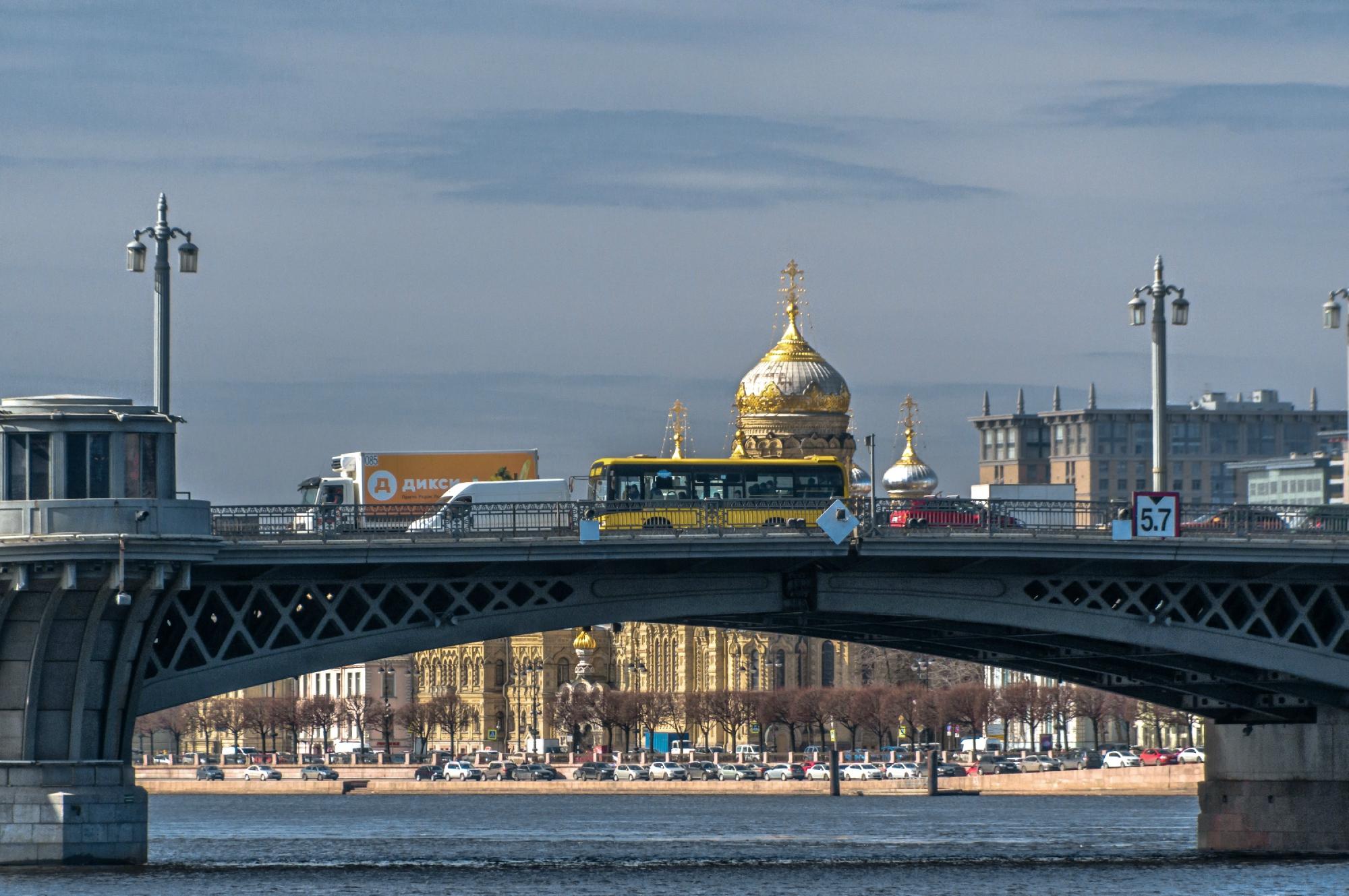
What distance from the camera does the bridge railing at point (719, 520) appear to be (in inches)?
2726

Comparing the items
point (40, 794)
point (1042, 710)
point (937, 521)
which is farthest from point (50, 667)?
point (1042, 710)

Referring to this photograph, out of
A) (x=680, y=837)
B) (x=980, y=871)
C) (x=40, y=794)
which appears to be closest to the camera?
(x=40, y=794)

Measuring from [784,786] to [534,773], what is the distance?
79.3 feet

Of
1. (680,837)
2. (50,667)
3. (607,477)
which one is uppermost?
(607,477)

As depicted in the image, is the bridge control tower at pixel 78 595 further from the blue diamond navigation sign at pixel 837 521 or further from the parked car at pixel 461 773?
the parked car at pixel 461 773

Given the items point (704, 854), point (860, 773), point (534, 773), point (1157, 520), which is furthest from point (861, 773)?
point (1157, 520)

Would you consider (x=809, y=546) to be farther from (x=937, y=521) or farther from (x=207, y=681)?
(x=207, y=681)

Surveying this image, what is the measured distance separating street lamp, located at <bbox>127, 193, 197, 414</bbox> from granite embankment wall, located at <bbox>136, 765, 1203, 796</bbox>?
84178 mm

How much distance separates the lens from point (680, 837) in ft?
348

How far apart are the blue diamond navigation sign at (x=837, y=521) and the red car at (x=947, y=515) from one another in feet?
6.54

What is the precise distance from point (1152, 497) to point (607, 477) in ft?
72.2

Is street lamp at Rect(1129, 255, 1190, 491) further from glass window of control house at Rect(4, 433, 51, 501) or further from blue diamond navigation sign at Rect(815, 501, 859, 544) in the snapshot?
glass window of control house at Rect(4, 433, 51, 501)

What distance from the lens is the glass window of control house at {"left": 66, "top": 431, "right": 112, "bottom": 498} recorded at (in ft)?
217

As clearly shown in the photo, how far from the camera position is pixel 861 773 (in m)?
172
